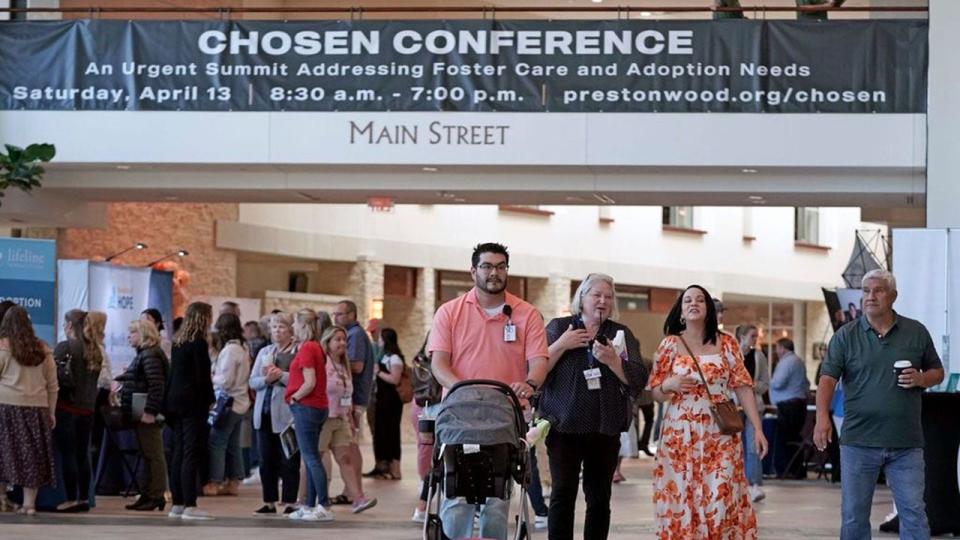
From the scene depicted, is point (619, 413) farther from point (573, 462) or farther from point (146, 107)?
point (146, 107)

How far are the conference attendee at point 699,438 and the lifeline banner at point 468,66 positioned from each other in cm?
889

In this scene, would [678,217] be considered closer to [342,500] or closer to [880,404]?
[342,500]

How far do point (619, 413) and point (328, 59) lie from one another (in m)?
9.85

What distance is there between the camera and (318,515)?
45.8ft

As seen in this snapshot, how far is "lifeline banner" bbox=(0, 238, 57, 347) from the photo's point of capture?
1536 cm

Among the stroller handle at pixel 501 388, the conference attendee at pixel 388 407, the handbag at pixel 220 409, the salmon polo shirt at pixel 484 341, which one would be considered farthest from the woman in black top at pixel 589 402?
the conference attendee at pixel 388 407

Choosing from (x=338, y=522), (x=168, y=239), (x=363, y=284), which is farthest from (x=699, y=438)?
(x=363, y=284)

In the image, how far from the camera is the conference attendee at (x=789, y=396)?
2095 cm

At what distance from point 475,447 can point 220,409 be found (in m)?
7.87

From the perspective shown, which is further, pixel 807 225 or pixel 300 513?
pixel 807 225

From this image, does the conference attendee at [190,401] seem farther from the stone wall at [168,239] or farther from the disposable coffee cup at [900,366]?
the stone wall at [168,239]

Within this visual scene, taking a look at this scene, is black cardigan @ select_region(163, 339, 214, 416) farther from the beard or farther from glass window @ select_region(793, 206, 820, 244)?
glass window @ select_region(793, 206, 820, 244)

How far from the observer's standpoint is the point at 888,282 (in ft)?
31.8

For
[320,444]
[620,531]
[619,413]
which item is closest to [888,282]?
[619,413]
